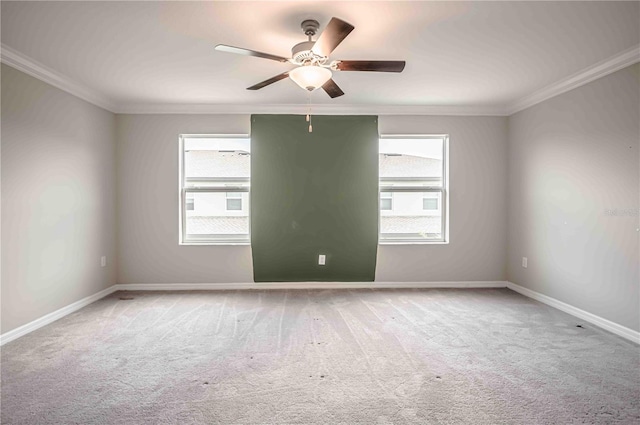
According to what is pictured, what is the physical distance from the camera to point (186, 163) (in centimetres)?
445

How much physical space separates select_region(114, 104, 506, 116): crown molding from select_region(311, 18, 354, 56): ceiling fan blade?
2.16 meters

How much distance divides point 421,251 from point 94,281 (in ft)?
13.4

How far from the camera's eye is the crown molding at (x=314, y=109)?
14.0 feet

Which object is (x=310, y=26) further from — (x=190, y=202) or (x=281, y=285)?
(x=281, y=285)

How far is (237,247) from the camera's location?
4375mm

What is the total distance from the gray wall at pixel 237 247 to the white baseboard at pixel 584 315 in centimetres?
48

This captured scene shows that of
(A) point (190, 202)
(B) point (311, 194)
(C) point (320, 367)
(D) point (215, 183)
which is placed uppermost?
(D) point (215, 183)

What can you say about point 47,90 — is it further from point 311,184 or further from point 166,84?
point 311,184

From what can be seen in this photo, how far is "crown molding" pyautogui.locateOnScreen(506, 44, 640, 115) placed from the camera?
9.12 ft

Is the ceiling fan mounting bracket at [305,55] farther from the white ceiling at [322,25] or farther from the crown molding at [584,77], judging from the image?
the crown molding at [584,77]

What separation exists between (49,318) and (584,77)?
566cm

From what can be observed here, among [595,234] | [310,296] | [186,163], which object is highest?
[186,163]

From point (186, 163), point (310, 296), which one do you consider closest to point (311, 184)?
point (310, 296)

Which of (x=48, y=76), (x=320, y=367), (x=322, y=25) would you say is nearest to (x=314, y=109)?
(x=322, y=25)
